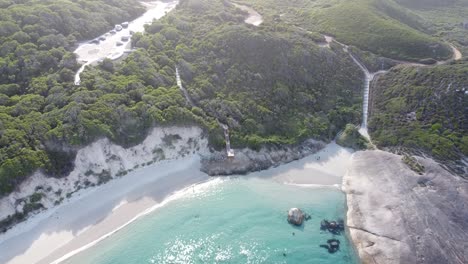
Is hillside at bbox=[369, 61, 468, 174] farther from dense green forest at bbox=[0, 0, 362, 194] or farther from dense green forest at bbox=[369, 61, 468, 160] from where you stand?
dense green forest at bbox=[0, 0, 362, 194]

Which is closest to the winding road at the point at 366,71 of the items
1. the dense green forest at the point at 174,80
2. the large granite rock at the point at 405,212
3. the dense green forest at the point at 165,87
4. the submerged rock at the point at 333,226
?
the dense green forest at the point at 174,80

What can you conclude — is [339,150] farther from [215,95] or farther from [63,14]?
[63,14]

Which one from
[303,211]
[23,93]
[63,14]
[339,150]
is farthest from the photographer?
[63,14]

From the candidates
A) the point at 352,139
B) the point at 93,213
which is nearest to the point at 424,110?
the point at 352,139

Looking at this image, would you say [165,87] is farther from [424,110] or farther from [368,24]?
[368,24]

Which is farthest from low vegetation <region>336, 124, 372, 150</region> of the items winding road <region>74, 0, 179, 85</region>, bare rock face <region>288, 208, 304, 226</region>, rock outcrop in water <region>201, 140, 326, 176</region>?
winding road <region>74, 0, 179, 85</region>

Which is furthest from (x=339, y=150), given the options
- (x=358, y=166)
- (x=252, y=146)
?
(x=252, y=146)

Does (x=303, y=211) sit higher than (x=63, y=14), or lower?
lower
